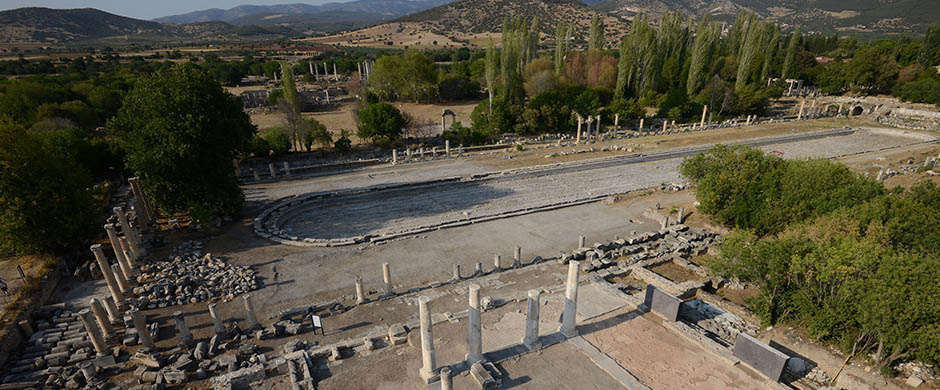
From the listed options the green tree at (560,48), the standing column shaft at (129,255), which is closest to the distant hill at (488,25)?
the green tree at (560,48)

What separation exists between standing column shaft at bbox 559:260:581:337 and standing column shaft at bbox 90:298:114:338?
15.5 meters

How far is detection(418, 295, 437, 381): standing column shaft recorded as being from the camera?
1141 cm

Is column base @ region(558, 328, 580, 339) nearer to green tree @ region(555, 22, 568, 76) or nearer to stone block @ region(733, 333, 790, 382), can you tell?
stone block @ region(733, 333, 790, 382)

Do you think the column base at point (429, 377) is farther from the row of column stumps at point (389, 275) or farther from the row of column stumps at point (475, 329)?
the row of column stumps at point (389, 275)

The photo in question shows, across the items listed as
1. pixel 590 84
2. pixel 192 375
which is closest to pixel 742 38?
pixel 590 84

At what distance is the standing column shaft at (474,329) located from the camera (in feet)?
38.5

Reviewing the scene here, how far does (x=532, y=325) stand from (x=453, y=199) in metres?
16.3

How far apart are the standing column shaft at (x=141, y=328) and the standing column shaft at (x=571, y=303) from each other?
44.6 ft

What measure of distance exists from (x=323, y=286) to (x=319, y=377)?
5484 millimetres

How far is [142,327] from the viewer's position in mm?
13461

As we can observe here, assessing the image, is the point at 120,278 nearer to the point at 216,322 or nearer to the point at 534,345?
the point at 216,322

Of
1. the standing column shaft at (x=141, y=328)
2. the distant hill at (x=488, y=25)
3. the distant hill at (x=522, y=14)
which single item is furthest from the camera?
the distant hill at (x=522, y=14)

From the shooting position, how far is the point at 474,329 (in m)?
12.2

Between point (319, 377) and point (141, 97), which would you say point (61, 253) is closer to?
point (141, 97)
